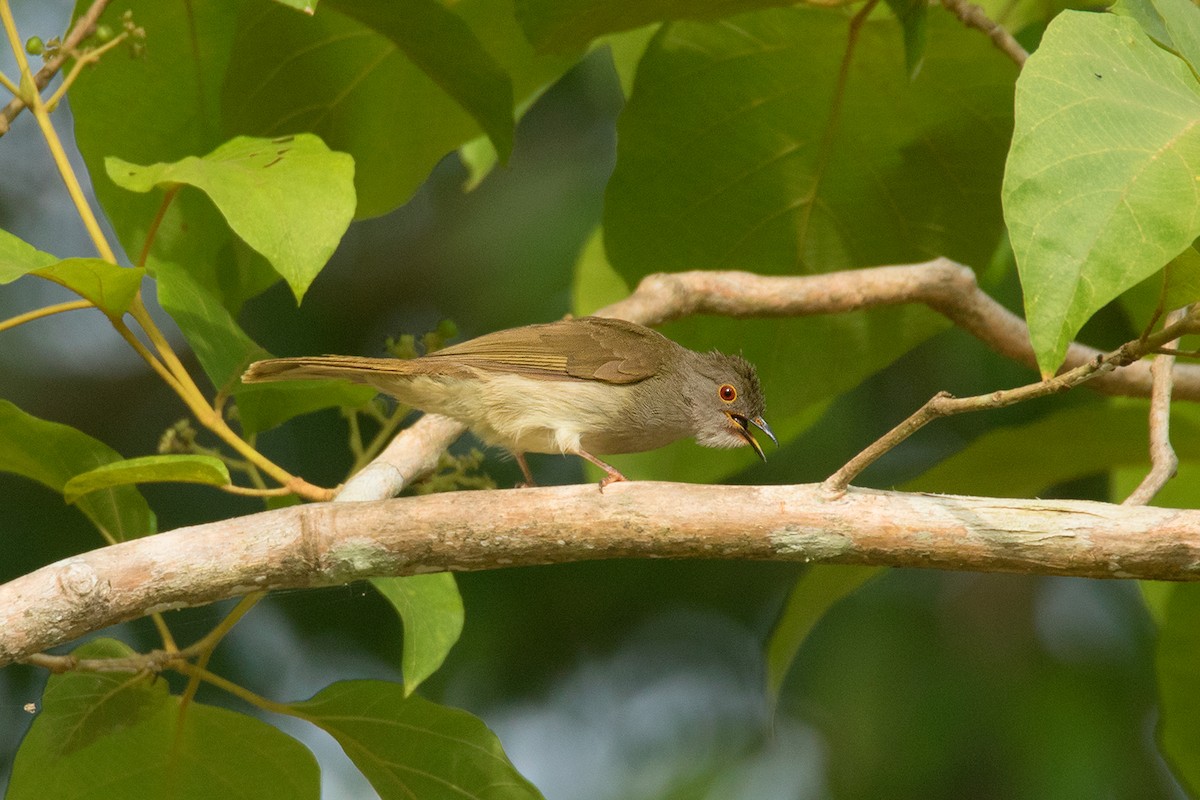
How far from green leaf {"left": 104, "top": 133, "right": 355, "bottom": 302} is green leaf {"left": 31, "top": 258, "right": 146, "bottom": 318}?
0.15 meters

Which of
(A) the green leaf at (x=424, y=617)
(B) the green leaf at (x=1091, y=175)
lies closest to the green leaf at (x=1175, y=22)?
(B) the green leaf at (x=1091, y=175)

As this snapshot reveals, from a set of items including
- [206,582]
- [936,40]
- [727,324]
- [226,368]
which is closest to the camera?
[206,582]

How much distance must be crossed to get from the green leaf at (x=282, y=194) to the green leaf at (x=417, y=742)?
37.9 inches

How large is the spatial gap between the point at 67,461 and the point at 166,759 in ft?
2.13

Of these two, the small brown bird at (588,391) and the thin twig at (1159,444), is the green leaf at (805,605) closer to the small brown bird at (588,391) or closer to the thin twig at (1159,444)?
the small brown bird at (588,391)

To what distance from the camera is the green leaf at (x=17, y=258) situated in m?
1.97

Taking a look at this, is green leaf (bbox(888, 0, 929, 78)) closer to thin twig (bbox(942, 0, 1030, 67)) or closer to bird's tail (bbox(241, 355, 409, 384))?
thin twig (bbox(942, 0, 1030, 67))

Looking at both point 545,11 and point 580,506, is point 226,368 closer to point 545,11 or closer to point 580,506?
point 580,506

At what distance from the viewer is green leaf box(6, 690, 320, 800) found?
2420mm

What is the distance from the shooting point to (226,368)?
2.44 m

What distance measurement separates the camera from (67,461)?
2.40 metres

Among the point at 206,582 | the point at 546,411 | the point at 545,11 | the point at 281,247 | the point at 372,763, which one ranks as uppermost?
the point at 545,11

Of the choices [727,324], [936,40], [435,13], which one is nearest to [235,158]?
[435,13]

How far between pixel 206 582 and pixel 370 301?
3.59 metres
